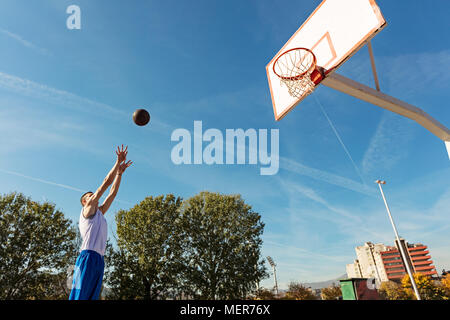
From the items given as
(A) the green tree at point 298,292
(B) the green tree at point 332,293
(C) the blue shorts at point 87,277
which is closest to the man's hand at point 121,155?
(C) the blue shorts at point 87,277

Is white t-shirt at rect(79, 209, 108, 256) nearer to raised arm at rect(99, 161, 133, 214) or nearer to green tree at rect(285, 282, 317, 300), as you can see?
raised arm at rect(99, 161, 133, 214)

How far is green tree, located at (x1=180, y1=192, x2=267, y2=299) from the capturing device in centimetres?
2230

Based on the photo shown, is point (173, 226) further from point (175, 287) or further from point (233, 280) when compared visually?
point (233, 280)

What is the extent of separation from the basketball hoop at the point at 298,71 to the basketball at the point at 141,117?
3229mm

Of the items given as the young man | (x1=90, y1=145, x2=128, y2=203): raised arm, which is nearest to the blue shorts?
the young man

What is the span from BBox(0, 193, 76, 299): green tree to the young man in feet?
A: 67.8

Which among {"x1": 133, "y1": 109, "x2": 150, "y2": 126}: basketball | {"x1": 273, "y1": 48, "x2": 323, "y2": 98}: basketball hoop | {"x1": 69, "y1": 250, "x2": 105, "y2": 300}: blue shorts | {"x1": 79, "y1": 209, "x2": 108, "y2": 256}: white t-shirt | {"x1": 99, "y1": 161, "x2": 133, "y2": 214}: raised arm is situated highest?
{"x1": 273, "y1": 48, "x2": 323, "y2": 98}: basketball hoop

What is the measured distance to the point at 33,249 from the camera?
63.1 ft

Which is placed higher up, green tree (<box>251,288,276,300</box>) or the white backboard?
the white backboard

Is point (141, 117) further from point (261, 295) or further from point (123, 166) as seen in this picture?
point (261, 295)

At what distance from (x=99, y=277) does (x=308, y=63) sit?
5.51 meters
